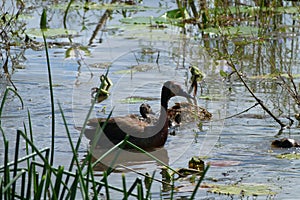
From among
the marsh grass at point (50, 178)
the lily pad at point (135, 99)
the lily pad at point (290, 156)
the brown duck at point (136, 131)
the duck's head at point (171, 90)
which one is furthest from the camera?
the lily pad at point (135, 99)

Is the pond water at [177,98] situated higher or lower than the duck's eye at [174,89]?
lower

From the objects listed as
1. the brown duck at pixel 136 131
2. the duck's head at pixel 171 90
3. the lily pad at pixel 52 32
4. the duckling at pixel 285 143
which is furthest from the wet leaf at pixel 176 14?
the duckling at pixel 285 143

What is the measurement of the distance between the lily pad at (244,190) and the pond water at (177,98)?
0.04 meters

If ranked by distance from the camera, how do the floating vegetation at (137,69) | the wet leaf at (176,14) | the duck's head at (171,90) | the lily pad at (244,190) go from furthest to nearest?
1. the wet leaf at (176,14)
2. the floating vegetation at (137,69)
3. the duck's head at (171,90)
4. the lily pad at (244,190)

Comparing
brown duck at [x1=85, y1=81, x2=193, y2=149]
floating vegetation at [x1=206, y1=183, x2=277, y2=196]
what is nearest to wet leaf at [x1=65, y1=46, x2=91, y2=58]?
brown duck at [x1=85, y1=81, x2=193, y2=149]

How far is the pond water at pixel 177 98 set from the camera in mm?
6125

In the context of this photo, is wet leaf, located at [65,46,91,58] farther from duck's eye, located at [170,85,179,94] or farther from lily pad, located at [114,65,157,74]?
duck's eye, located at [170,85,179,94]

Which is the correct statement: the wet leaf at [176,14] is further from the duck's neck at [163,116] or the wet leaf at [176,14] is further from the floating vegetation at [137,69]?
the duck's neck at [163,116]

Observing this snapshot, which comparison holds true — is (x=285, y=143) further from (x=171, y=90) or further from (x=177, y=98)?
(x=177, y=98)

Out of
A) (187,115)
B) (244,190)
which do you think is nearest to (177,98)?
(187,115)

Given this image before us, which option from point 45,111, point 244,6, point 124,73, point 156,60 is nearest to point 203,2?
point 244,6

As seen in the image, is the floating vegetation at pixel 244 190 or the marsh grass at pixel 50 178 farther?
the floating vegetation at pixel 244 190

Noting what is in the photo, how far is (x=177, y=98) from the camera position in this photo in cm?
913

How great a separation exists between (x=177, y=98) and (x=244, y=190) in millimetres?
3838
